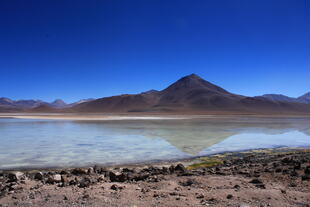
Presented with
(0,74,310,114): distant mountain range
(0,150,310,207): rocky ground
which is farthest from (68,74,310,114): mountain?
(0,150,310,207): rocky ground

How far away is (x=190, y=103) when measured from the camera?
12388cm

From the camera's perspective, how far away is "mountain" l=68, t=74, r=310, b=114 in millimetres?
106938

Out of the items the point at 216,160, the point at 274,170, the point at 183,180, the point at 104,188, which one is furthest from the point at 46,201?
the point at 216,160

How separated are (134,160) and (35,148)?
494 cm

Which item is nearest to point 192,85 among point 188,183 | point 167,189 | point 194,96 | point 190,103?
point 194,96

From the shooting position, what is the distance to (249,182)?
5.32 meters

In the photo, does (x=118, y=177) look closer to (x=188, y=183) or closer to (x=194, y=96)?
(x=188, y=183)

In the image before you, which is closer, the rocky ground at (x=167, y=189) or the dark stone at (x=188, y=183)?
the rocky ground at (x=167, y=189)

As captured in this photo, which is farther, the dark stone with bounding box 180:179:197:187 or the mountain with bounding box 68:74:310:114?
the mountain with bounding box 68:74:310:114

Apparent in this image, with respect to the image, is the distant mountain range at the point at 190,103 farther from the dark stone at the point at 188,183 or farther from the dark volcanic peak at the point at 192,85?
the dark stone at the point at 188,183

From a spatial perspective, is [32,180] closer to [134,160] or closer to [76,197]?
[76,197]

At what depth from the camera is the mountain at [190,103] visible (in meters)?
107

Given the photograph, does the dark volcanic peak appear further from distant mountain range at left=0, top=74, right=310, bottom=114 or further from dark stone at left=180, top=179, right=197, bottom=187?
dark stone at left=180, top=179, right=197, bottom=187

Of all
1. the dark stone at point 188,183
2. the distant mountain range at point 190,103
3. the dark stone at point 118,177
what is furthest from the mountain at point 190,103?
the dark stone at point 118,177
